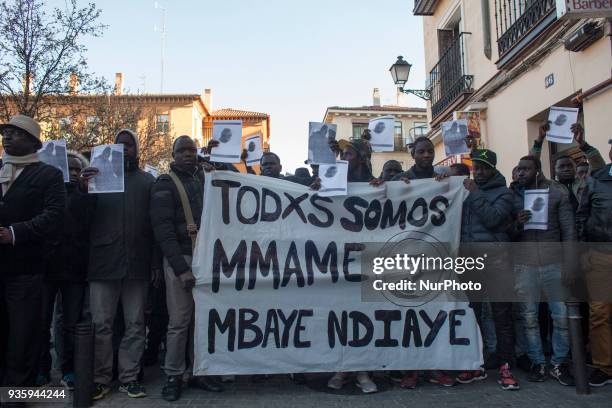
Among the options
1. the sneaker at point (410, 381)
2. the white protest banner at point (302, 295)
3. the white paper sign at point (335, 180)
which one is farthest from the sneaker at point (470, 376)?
the white paper sign at point (335, 180)

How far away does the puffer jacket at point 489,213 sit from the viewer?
4.40 metres

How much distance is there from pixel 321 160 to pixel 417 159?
1.04 m

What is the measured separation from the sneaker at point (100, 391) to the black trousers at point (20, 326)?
48 centimetres

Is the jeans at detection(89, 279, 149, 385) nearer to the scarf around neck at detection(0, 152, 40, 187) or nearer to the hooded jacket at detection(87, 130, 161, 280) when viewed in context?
the hooded jacket at detection(87, 130, 161, 280)

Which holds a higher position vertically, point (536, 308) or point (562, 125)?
point (562, 125)

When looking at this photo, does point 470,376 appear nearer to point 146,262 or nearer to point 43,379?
point 146,262

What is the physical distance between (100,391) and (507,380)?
345cm

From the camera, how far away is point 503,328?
14.8 ft

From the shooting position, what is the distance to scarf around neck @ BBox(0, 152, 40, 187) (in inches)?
149

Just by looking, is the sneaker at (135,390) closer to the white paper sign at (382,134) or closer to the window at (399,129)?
the white paper sign at (382,134)

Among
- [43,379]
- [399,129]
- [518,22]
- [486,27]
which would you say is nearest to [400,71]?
[486,27]

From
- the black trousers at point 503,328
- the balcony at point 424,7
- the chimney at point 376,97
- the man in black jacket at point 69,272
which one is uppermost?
the chimney at point 376,97

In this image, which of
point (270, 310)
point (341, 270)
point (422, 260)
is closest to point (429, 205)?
point (422, 260)

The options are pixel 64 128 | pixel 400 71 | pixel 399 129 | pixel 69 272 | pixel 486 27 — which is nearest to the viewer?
pixel 69 272
